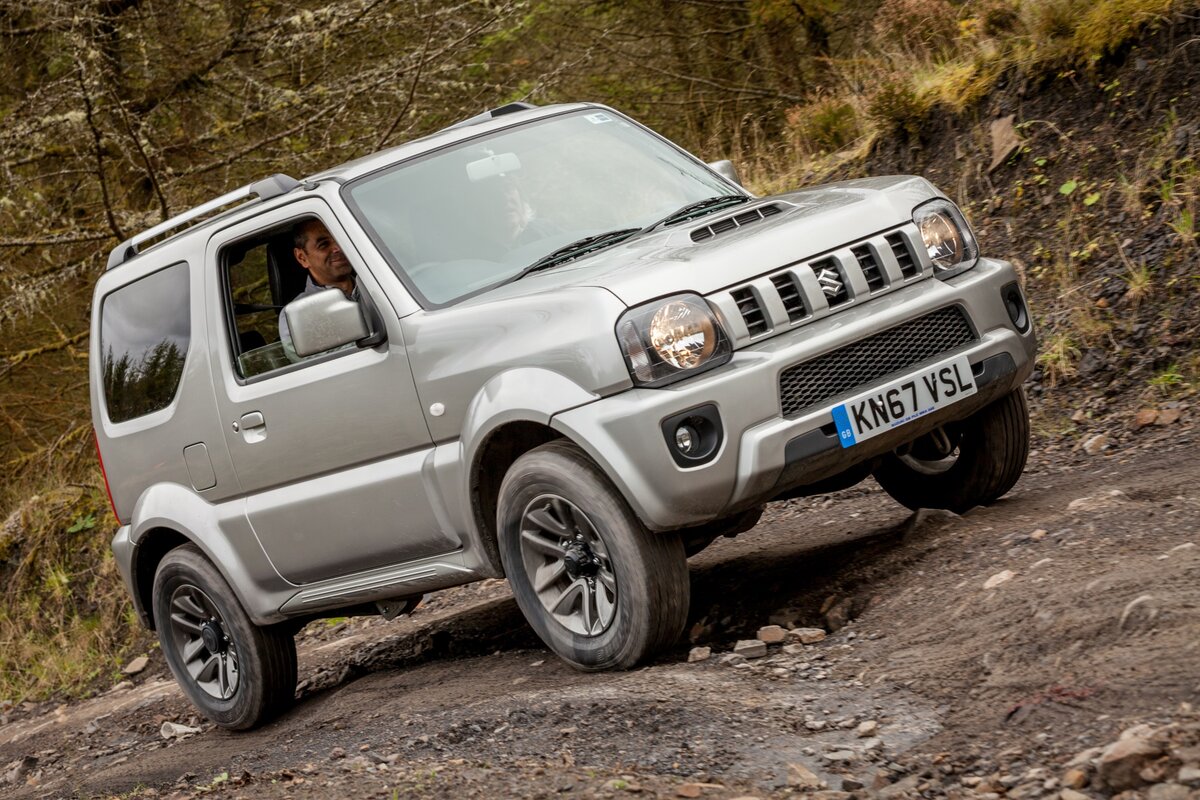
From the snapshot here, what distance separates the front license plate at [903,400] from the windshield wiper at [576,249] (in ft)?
3.62

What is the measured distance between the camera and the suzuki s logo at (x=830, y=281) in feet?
15.0

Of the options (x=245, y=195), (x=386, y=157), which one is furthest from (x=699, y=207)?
(x=245, y=195)

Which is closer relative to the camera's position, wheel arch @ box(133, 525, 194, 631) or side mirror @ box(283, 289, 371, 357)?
side mirror @ box(283, 289, 371, 357)

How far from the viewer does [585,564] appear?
463 cm

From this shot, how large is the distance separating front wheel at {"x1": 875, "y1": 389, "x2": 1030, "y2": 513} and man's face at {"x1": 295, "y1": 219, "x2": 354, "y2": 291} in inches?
89.3

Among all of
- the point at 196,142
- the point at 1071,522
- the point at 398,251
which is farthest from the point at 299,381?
the point at 196,142

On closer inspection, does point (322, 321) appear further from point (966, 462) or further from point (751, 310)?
point (966, 462)

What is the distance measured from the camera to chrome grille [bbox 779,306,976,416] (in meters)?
4.37

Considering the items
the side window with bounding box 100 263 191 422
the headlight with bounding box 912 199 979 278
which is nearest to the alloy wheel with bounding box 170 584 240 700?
the side window with bounding box 100 263 191 422

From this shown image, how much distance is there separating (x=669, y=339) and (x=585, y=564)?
34.3 inches

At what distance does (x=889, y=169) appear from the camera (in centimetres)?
992

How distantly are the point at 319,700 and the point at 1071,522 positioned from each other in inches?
137

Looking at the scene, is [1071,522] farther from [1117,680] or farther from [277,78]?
[277,78]

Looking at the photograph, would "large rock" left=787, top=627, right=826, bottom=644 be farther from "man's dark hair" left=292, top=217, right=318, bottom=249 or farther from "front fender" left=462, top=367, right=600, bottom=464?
"man's dark hair" left=292, top=217, right=318, bottom=249
